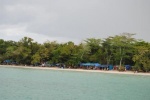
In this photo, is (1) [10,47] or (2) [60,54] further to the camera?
(1) [10,47]

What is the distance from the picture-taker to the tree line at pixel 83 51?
6038 centimetres

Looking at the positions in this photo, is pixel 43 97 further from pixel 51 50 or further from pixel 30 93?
pixel 51 50

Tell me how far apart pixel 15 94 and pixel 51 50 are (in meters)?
46.4

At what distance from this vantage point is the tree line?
6038 cm

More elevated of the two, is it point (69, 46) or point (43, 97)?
point (69, 46)

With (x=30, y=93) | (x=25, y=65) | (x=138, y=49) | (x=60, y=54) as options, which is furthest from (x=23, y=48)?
(x=30, y=93)

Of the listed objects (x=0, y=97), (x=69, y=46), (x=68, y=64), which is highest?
(x=69, y=46)

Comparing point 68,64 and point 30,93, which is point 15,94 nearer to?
point 30,93

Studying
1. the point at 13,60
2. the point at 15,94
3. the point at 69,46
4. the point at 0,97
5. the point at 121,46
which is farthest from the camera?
the point at 13,60

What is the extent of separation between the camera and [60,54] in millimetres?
63531

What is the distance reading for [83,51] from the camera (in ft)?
206

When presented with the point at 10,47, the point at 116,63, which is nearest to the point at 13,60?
the point at 10,47

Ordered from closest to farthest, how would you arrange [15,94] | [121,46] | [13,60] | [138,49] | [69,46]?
[15,94]
[138,49]
[121,46]
[69,46]
[13,60]

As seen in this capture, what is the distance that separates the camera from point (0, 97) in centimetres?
1877
